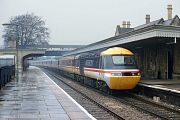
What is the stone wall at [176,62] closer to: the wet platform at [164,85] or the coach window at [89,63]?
the wet platform at [164,85]

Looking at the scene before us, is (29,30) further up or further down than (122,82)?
further up

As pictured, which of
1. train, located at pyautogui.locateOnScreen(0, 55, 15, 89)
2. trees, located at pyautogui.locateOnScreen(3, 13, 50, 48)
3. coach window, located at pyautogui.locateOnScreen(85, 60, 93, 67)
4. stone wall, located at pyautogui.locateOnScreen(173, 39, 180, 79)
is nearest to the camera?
stone wall, located at pyautogui.locateOnScreen(173, 39, 180, 79)

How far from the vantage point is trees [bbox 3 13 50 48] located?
3000 inches

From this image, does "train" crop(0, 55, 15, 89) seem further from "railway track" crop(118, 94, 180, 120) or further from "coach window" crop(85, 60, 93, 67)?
"railway track" crop(118, 94, 180, 120)

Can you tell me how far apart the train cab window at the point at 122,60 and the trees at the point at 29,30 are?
56929 mm

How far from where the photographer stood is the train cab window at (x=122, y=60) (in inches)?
781

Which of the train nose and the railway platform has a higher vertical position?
the train nose

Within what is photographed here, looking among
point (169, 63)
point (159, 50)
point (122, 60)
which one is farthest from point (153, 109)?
point (159, 50)

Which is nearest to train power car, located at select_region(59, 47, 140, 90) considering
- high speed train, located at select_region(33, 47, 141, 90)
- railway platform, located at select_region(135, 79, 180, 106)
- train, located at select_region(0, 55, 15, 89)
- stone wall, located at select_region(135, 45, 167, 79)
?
high speed train, located at select_region(33, 47, 141, 90)

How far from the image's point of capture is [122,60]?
65.6 feet

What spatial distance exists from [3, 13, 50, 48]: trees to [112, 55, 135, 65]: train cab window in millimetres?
56929

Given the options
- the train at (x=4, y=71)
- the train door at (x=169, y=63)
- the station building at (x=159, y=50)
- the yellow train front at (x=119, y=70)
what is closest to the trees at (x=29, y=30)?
the train at (x=4, y=71)

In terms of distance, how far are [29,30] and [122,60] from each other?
5973cm

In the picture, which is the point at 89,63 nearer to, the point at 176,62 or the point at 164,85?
the point at 176,62
